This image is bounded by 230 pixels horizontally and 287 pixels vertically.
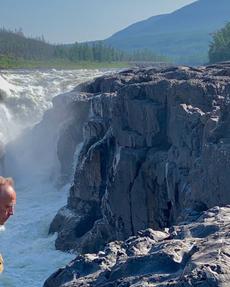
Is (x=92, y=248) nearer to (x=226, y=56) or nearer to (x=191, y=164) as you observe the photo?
(x=191, y=164)

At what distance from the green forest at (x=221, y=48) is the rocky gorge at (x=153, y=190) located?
122ft

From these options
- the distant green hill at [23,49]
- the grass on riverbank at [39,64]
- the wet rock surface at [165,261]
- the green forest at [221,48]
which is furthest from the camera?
the distant green hill at [23,49]

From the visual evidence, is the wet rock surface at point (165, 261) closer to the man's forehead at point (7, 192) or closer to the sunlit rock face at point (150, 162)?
the man's forehead at point (7, 192)

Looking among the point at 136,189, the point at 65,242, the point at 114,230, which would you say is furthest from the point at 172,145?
the point at 65,242

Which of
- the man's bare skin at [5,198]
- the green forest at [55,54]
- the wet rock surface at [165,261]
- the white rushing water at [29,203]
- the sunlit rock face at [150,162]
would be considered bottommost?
the green forest at [55,54]

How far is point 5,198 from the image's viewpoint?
4.76 m

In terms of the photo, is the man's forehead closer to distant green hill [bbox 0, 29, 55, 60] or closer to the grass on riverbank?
the grass on riverbank

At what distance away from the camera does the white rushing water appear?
67.3ft

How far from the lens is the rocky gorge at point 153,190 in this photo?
8484 millimetres

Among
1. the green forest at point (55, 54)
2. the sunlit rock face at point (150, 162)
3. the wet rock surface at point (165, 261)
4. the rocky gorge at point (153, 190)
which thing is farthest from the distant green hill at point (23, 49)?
the wet rock surface at point (165, 261)

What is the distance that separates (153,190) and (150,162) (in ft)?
2.41

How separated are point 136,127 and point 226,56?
45832 mm

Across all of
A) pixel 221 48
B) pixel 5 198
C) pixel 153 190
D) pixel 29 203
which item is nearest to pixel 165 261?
pixel 5 198

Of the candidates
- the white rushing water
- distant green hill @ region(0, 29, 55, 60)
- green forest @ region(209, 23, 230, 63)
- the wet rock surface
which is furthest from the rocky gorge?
distant green hill @ region(0, 29, 55, 60)
